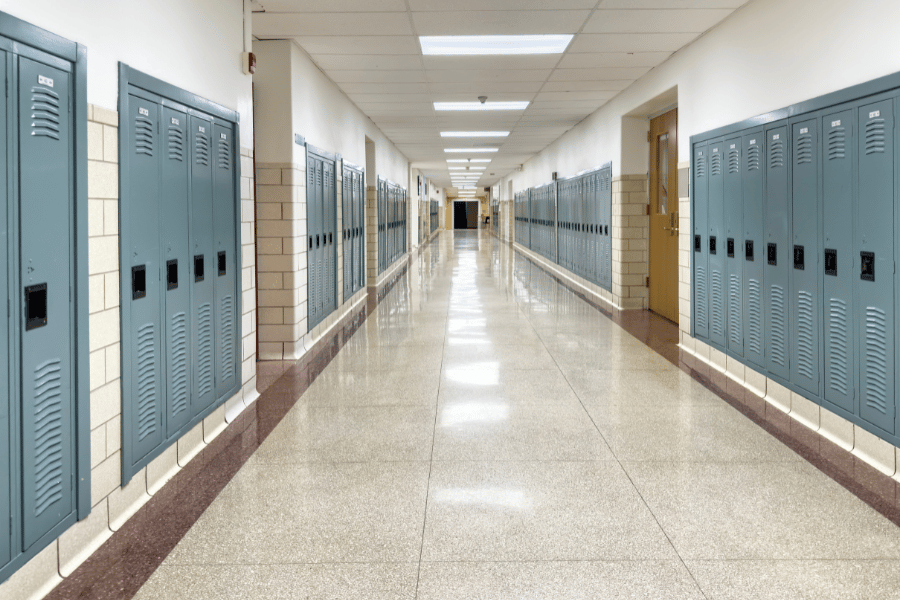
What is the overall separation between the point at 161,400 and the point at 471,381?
8.08ft

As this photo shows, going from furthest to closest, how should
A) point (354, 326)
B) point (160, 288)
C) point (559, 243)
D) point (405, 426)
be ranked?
1. point (559, 243)
2. point (354, 326)
3. point (405, 426)
4. point (160, 288)

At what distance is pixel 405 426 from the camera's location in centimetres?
417

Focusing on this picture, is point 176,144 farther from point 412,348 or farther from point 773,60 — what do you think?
point 773,60

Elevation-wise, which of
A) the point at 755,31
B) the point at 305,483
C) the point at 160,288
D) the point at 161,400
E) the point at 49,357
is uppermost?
the point at 755,31

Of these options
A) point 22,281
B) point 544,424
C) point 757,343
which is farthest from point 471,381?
point 22,281

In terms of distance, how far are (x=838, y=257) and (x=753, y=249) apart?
1.13 metres

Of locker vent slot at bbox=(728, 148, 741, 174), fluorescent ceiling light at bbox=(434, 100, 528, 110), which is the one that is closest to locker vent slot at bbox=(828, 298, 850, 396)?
locker vent slot at bbox=(728, 148, 741, 174)

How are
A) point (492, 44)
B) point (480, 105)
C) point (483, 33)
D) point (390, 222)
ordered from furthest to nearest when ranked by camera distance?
point (390, 222) → point (480, 105) → point (492, 44) → point (483, 33)

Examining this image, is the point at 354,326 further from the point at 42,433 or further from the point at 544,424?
the point at 42,433

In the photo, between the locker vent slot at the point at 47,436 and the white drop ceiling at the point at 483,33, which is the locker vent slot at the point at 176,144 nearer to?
the locker vent slot at the point at 47,436

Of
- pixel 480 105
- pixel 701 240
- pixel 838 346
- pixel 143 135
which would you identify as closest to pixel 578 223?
pixel 480 105

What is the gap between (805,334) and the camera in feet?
13.7

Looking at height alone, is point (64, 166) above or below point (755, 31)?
below

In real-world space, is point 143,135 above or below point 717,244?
above
